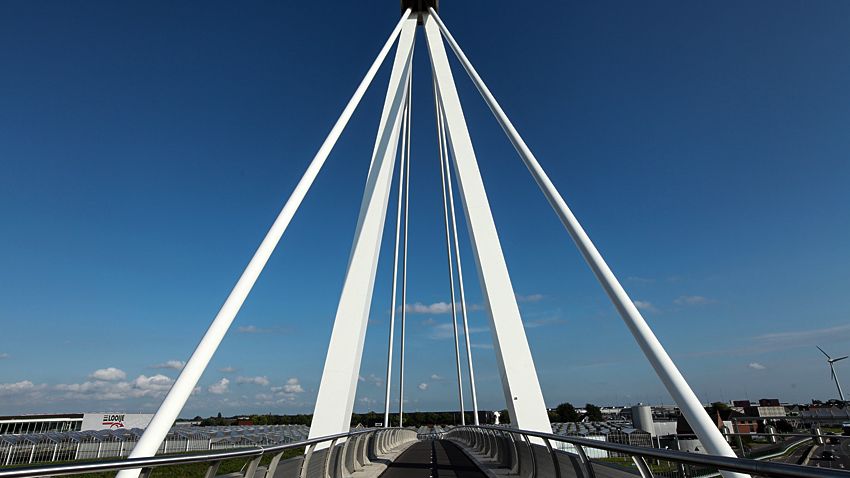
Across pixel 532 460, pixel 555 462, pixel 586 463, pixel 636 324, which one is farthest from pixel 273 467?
pixel 636 324

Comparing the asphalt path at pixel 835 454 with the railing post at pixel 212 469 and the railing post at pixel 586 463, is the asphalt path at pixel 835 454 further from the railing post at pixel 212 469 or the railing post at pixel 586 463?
the railing post at pixel 212 469

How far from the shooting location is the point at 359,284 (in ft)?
48.6

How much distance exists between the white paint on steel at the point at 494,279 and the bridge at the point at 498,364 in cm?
3

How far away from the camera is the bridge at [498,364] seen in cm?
368

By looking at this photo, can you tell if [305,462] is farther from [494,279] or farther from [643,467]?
[494,279]

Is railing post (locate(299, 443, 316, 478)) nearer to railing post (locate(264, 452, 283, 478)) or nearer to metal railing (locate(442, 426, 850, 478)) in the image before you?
railing post (locate(264, 452, 283, 478))

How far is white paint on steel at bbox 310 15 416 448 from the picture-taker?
12.8 meters

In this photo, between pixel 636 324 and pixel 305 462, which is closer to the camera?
pixel 305 462

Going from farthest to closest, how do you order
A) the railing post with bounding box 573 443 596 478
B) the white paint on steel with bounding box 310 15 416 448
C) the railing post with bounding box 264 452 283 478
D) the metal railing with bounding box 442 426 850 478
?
the white paint on steel with bounding box 310 15 416 448 < the railing post with bounding box 264 452 283 478 < the railing post with bounding box 573 443 596 478 < the metal railing with bounding box 442 426 850 478

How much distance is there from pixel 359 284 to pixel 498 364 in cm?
466

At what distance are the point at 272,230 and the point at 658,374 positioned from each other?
22.2 ft

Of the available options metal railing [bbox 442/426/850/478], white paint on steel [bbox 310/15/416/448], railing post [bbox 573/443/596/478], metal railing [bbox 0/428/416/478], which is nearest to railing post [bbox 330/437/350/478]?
metal railing [bbox 0/428/416/478]

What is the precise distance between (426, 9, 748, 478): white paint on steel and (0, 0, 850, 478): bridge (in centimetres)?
2

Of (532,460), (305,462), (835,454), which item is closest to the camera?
(305,462)
